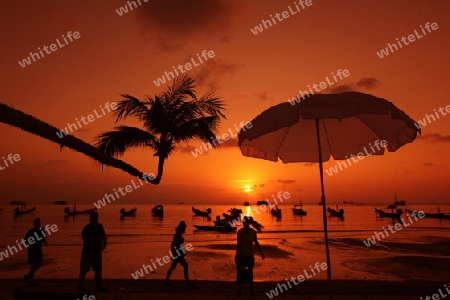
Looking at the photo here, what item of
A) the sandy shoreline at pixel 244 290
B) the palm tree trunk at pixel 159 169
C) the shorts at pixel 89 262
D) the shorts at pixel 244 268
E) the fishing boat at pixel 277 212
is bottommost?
the fishing boat at pixel 277 212

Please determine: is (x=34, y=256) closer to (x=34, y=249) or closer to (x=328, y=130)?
(x=34, y=249)

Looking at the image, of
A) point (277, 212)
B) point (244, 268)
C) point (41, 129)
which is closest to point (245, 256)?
point (244, 268)

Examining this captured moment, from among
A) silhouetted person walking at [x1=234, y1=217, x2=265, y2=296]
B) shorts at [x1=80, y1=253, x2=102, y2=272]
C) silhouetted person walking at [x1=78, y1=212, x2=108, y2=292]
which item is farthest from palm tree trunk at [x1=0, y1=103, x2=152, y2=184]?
shorts at [x1=80, y1=253, x2=102, y2=272]

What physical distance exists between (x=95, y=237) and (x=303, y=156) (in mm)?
5374

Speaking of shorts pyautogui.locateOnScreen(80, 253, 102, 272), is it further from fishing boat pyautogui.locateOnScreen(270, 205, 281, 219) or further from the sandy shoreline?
fishing boat pyautogui.locateOnScreen(270, 205, 281, 219)

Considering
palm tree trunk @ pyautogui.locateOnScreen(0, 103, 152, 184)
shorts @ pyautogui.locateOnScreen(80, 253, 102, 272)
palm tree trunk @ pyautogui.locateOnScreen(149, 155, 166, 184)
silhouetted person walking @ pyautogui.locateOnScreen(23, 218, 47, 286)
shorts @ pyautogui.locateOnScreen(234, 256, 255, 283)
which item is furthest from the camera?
silhouetted person walking @ pyautogui.locateOnScreen(23, 218, 47, 286)

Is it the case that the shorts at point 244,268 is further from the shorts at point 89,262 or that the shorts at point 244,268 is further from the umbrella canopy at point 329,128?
the shorts at point 89,262

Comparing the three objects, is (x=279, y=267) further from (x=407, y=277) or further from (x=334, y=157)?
(x=334, y=157)

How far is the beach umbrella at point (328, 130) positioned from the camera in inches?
177

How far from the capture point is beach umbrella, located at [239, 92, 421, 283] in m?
4.50

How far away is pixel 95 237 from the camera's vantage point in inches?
326

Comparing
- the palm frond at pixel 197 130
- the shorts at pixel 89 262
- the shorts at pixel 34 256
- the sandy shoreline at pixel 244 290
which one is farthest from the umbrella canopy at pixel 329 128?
the shorts at pixel 34 256

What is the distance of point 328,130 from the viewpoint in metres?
6.66

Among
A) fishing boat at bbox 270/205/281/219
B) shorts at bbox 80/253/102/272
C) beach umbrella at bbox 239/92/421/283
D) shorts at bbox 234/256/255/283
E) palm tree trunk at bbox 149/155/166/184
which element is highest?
beach umbrella at bbox 239/92/421/283
